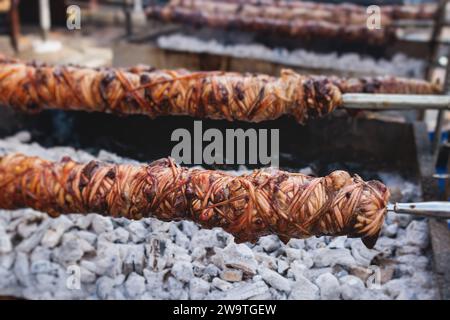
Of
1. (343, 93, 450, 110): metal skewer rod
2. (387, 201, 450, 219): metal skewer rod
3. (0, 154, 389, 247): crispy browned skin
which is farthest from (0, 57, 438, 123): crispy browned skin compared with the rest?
(387, 201, 450, 219): metal skewer rod

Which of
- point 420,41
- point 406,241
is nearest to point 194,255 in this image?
point 406,241

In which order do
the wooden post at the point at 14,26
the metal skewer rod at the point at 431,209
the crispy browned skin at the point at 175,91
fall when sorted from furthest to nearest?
the wooden post at the point at 14,26 → the crispy browned skin at the point at 175,91 → the metal skewer rod at the point at 431,209

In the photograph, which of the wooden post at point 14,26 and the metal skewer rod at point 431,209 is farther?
the wooden post at point 14,26

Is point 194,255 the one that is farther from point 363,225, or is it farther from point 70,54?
point 70,54

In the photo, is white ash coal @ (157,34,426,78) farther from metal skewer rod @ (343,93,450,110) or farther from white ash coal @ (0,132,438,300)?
metal skewer rod @ (343,93,450,110)

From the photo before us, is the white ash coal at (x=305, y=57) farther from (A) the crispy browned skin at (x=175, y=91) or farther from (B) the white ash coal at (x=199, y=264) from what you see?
(B) the white ash coal at (x=199, y=264)

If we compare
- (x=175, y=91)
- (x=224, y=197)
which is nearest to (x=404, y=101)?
(x=224, y=197)

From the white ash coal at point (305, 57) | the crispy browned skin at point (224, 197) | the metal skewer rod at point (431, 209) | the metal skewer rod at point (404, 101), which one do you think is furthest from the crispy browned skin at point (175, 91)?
the white ash coal at point (305, 57)
